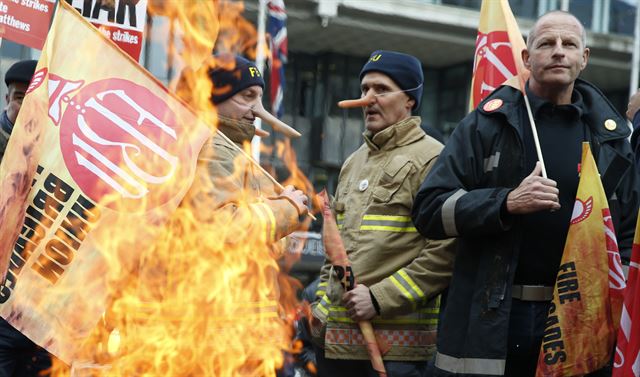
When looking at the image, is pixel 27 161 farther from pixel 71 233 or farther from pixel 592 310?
pixel 592 310

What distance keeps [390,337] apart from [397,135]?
105 centimetres

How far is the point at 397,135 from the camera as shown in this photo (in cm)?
538

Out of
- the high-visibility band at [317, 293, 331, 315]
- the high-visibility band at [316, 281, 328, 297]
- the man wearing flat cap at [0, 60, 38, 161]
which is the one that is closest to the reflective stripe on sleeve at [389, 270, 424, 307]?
the high-visibility band at [317, 293, 331, 315]

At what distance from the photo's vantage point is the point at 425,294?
16.5 feet

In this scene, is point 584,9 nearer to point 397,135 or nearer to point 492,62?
point 492,62

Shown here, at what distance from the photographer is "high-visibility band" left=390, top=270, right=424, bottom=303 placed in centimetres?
500

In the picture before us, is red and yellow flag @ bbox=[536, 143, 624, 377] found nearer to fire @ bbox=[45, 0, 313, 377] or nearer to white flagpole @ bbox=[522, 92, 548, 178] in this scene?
white flagpole @ bbox=[522, 92, 548, 178]

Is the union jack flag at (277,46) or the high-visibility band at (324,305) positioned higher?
the union jack flag at (277,46)

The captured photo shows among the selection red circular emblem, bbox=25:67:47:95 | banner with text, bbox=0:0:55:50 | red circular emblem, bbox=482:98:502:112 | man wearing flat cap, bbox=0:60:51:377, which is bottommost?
man wearing flat cap, bbox=0:60:51:377

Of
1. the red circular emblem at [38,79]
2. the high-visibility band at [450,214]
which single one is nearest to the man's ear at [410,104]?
the high-visibility band at [450,214]

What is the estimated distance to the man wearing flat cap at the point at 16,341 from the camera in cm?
572

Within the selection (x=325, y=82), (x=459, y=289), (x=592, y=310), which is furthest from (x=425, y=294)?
(x=325, y=82)

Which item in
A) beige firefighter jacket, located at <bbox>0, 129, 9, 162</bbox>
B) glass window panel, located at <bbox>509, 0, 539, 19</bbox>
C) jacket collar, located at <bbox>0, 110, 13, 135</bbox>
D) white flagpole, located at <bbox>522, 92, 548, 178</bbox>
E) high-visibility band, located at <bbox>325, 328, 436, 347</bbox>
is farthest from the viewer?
glass window panel, located at <bbox>509, 0, 539, 19</bbox>

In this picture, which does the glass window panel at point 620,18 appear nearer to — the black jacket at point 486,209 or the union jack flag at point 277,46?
the union jack flag at point 277,46
